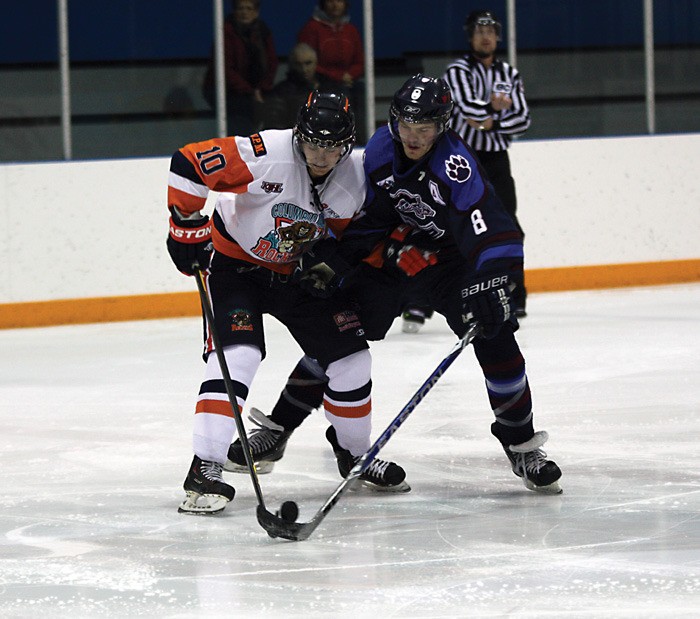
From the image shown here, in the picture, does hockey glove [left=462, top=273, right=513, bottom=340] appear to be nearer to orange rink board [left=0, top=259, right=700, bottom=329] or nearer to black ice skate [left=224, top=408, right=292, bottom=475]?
black ice skate [left=224, top=408, right=292, bottom=475]

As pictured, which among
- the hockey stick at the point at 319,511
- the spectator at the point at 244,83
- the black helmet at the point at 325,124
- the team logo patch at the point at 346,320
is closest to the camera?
the hockey stick at the point at 319,511

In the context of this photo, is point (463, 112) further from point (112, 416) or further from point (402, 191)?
point (402, 191)

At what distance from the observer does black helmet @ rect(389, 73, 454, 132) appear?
9.36ft

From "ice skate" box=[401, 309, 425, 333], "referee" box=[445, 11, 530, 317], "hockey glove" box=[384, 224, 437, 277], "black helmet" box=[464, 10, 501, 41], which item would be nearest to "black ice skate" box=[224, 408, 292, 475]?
"hockey glove" box=[384, 224, 437, 277]

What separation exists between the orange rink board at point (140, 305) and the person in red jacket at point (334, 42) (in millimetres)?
1293

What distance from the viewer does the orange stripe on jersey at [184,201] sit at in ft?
9.46

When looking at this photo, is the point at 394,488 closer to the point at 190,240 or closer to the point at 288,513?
the point at 288,513

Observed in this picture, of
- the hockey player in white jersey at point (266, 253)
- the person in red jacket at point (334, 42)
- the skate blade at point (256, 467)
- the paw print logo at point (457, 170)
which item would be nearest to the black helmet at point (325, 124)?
the hockey player in white jersey at point (266, 253)

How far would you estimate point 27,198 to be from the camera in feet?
19.6

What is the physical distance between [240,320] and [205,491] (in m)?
0.38

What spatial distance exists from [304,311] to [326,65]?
12.4 ft

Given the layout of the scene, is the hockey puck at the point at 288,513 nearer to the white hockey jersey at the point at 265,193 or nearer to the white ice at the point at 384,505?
the white ice at the point at 384,505

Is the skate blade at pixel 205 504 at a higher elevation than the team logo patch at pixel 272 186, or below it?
below

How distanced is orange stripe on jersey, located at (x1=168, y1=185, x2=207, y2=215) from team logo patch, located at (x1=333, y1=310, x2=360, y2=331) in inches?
16.0
